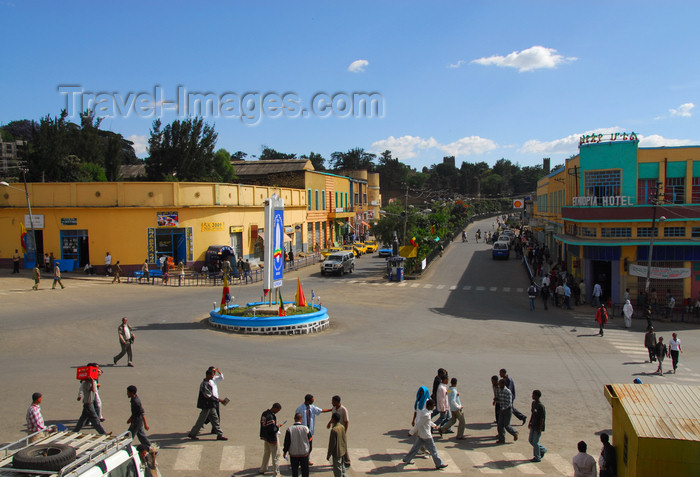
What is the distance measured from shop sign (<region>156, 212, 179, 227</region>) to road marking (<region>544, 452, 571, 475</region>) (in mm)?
29561

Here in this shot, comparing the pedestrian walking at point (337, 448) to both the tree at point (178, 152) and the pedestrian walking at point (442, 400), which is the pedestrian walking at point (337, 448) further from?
the tree at point (178, 152)

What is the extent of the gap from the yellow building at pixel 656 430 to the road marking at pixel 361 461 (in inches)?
157

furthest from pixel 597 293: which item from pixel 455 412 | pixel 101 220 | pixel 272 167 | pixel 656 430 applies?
pixel 272 167

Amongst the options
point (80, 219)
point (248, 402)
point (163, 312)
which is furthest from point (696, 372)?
point (80, 219)

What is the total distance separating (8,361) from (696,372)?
21.1m

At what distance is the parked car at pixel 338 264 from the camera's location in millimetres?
38688

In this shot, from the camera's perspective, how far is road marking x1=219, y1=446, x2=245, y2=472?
917 cm

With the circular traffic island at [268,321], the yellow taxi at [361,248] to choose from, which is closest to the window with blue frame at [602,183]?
the circular traffic island at [268,321]

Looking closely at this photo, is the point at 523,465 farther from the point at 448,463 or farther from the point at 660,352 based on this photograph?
the point at 660,352

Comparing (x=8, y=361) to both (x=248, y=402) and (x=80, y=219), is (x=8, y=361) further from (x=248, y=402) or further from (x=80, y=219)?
(x=80, y=219)

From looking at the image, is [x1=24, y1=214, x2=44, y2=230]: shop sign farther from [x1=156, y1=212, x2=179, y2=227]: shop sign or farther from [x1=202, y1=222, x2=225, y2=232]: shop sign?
[x1=202, y1=222, x2=225, y2=232]: shop sign

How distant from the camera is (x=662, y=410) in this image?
24.8 feet

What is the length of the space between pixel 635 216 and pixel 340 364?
20069 millimetres

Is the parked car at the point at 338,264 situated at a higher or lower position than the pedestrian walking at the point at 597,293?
higher
